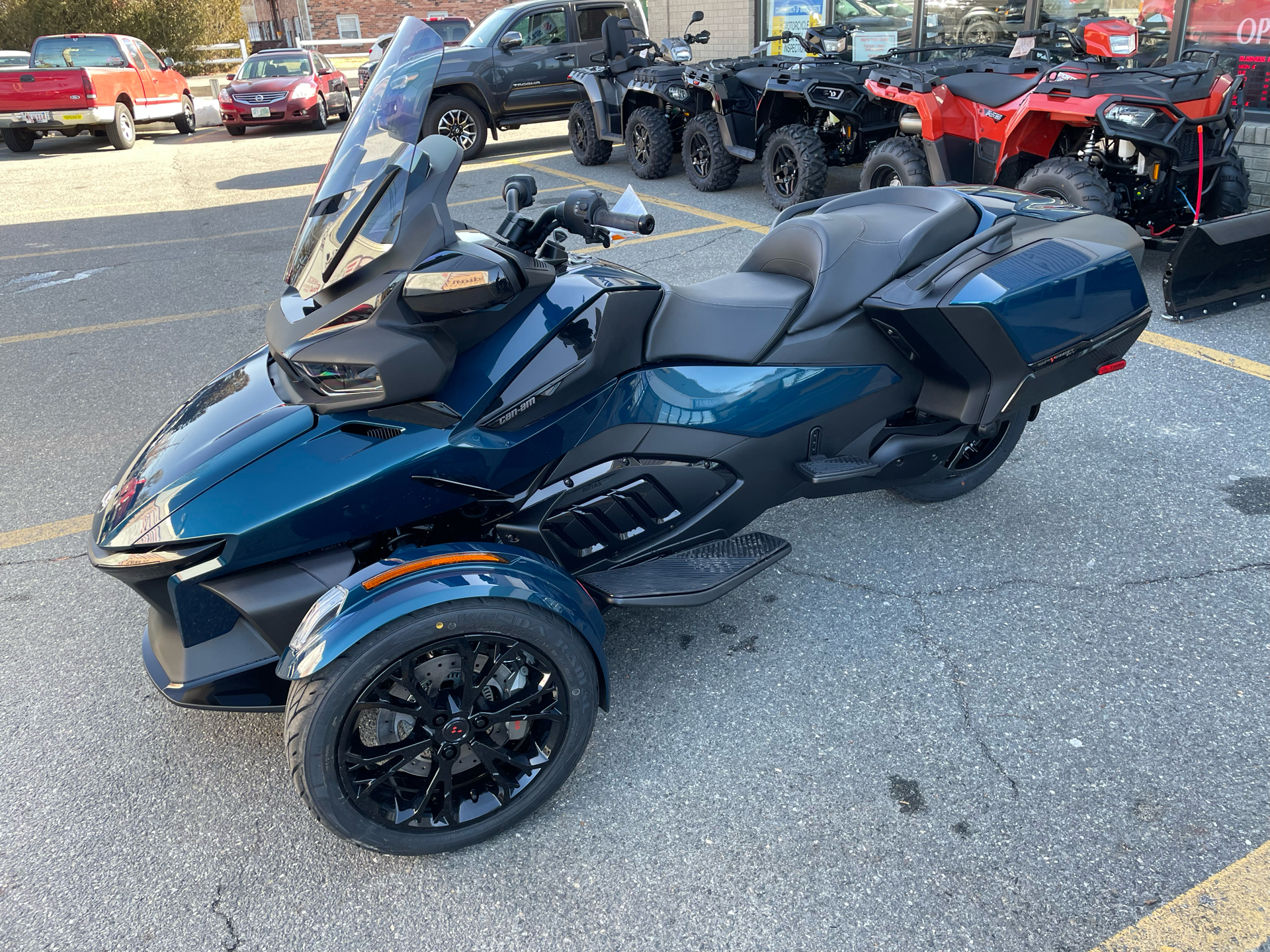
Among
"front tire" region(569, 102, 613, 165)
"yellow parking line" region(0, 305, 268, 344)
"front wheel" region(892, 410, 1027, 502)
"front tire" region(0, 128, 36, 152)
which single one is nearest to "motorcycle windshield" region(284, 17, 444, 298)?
"front wheel" region(892, 410, 1027, 502)

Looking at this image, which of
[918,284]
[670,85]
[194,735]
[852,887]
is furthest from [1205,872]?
[670,85]

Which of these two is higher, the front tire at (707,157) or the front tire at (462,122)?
the front tire at (462,122)

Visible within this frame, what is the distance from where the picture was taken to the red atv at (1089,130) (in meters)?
5.54

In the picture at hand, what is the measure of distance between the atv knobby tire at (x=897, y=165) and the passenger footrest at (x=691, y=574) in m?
5.00

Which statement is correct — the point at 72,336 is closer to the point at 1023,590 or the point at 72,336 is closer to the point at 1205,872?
the point at 1023,590

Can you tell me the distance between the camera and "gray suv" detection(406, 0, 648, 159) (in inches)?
465

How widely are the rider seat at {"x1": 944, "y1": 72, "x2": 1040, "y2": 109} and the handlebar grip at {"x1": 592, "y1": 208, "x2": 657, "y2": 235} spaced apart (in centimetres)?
518

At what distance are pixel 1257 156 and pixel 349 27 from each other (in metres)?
34.2

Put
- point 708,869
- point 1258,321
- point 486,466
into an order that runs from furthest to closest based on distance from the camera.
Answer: point 1258,321 < point 486,466 < point 708,869

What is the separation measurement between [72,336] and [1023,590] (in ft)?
19.5

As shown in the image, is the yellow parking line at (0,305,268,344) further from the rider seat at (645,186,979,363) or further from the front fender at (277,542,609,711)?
the front fender at (277,542,609,711)

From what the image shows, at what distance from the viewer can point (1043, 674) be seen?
2.68m

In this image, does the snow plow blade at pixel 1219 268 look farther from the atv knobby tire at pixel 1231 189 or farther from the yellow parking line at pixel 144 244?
the yellow parking line at pixel 144 244

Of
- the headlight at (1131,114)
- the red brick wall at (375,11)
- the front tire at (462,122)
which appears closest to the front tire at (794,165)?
the headlight at (1131,114)
